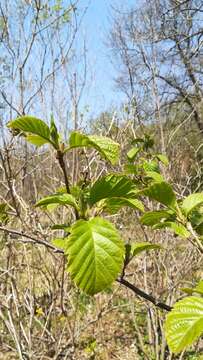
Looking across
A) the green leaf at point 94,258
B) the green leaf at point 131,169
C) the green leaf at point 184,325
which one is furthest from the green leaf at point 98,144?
the green leaf at point 131,169

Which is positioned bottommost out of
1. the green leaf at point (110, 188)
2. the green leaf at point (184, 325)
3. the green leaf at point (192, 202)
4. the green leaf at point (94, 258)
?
the green leaf at point (184, 325)

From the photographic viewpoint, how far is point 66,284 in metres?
3.06

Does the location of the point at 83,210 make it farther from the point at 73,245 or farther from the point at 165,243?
the point at 165,243

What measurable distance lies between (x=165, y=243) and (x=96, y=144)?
231 centimetres

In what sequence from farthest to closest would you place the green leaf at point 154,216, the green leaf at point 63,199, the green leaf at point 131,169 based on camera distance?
the green leaf at point 131,169
the green leaf at point 154,216
the green leaf at point 63,199

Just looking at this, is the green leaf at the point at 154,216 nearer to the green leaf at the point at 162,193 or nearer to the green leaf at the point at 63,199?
the green leaf at the point at 162,193

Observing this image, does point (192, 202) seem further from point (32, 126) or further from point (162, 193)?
point (32, 126)

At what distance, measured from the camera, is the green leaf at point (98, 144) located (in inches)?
27.1

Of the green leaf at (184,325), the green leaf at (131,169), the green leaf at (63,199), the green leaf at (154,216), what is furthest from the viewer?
the green leaf at (131,169)

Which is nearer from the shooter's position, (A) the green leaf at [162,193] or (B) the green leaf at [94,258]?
(B) the green leaf at [94,258]

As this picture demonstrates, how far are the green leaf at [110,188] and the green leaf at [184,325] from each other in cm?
21

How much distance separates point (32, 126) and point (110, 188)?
17cm

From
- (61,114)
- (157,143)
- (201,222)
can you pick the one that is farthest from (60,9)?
(201,222)

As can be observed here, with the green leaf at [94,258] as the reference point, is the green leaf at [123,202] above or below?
above
